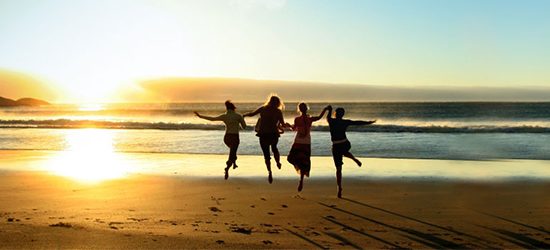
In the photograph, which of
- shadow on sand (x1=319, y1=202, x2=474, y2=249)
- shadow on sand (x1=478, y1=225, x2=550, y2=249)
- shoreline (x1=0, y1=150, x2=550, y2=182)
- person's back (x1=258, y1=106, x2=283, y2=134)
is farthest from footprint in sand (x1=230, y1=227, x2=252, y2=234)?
shoreline (x1=0, y1=150, x2=550, y2=182)

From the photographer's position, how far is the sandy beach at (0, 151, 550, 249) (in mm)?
7762

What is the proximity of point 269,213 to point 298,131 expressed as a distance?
285cm

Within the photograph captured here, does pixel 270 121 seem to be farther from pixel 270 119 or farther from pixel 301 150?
pixel 301 150

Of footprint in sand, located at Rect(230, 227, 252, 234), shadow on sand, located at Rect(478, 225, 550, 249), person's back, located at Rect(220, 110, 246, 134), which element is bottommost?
footprint in sand, located at Rect(230, 227, 252, 234)

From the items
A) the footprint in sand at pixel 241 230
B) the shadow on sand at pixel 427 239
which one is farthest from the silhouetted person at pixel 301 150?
the footprint in sand at pixel 241 230

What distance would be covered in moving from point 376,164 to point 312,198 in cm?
702

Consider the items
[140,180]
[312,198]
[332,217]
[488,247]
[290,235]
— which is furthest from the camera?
[140,180]

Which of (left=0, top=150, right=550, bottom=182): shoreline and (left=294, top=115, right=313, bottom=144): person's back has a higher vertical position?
(left=294, top=115, right=313, bottom=144): person's back

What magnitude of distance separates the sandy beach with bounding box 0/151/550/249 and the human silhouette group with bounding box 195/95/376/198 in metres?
0.68

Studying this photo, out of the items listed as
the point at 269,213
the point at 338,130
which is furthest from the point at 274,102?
the point at 269,213

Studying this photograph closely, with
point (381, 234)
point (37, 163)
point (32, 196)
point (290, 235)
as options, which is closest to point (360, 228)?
point (381, 234)

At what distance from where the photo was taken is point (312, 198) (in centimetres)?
1182

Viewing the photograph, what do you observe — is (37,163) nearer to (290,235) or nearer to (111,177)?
(111,177)

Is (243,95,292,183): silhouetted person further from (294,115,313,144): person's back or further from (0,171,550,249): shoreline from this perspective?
(0,171,550,249): shoreline
